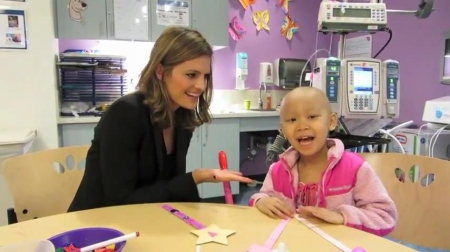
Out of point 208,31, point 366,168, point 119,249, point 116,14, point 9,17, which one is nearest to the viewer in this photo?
point 119,249

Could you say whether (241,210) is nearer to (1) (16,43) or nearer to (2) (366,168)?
(2) (366,168)

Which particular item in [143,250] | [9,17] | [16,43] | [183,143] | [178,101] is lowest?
[143,250]

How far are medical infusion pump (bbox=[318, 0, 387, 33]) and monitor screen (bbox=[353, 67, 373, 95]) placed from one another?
25 centimetres

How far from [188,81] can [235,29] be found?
249 cm

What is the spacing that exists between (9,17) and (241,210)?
6.59ft

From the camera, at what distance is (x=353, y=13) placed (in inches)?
79.4

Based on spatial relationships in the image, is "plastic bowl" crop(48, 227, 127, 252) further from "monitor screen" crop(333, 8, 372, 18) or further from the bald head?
"monitor screen" crop(333, 8, 372, 18)

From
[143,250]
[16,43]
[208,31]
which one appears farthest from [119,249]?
[208,31]

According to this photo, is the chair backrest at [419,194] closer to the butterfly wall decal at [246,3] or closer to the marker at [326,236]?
the marker at [326,236]

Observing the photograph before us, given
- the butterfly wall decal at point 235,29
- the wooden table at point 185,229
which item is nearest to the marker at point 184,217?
the wooden table at point 185,229

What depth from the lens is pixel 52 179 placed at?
1.26 m

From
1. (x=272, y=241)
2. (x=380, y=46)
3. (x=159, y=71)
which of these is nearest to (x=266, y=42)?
(x=380, y=46)

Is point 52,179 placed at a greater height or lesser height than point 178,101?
lesser

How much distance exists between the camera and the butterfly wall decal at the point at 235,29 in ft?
11.5
